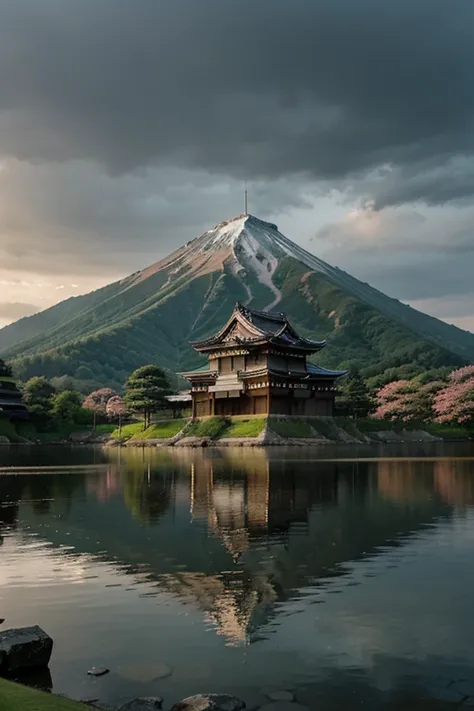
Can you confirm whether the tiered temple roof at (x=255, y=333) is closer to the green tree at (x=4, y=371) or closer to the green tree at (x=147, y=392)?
the green tree at (x=147, y=392)

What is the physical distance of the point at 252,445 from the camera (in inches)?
2734

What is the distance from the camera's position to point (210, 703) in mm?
7180

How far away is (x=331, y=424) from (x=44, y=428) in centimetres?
5448

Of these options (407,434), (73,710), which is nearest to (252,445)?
(407,434)

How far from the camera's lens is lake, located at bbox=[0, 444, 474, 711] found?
8.17 meters

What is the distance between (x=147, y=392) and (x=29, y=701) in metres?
83.9

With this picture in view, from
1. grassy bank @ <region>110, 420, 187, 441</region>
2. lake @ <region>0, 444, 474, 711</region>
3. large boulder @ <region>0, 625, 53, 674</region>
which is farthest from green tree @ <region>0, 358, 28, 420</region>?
large boulder @ <region>0, 625, 53, 674</region>

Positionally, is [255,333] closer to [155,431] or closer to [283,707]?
[155,431]

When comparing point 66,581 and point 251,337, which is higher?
point 251,337

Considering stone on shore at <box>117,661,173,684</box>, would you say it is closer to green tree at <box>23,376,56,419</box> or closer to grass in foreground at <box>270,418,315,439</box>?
grass in foreground at <box>270,418,315,439</box>

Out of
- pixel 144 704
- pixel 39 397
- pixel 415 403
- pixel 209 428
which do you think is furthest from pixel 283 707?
pixel 39 397

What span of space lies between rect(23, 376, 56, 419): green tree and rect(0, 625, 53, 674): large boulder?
353 feet

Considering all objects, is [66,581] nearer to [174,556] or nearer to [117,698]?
[174,556]

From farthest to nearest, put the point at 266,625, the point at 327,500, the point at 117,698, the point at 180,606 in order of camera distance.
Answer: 1. the point at 327,500
2. the point at 180,606
3. the point at 266,625
4. the point at 117,698
